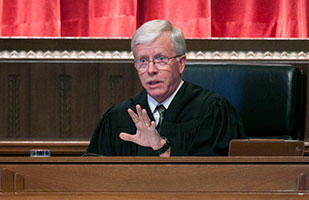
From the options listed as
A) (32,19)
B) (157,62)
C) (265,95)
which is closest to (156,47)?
(157,62)

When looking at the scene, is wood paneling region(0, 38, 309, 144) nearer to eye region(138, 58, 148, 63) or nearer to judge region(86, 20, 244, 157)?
judge region(86, 20, 244, 157)

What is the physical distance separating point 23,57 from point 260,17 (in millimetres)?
1349

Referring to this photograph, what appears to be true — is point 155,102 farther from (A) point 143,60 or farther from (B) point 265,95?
(B) point 265,95

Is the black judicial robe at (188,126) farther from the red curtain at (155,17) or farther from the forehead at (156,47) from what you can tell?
the red curtain at (155,17)

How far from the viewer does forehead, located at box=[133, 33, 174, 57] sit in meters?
2.61

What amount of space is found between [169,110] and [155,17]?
1123 mm

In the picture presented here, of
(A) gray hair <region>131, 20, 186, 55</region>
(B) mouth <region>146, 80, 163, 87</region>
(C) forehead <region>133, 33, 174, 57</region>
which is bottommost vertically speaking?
(B) mouth <region>146, 80, 163, 87</region>

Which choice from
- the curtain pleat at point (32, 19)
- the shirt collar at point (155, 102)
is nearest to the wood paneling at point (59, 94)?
the curtain pleat at point (32, 19)

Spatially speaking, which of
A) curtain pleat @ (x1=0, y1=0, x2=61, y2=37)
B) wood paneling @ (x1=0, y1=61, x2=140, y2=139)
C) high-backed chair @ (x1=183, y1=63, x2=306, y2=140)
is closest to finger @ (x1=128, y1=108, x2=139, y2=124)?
high-backed chair @ (x1=183, y1=63, x2=306, y2=140)

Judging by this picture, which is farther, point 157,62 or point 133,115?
point 157,62

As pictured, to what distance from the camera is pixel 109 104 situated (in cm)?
358

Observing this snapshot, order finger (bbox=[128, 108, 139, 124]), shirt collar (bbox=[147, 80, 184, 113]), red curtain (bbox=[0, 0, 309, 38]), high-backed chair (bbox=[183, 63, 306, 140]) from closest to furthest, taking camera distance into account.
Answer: finger (bbox=[128, 108, 139, 124]), shirt collar (bbox=[147, 80, 184, 113]), high-backed chair (bbox=[183, 63, 306, 140]), red curtain (bbox=[0, 0, 309, 38])

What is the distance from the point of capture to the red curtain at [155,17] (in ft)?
11.9

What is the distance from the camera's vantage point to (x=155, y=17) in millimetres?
3662
